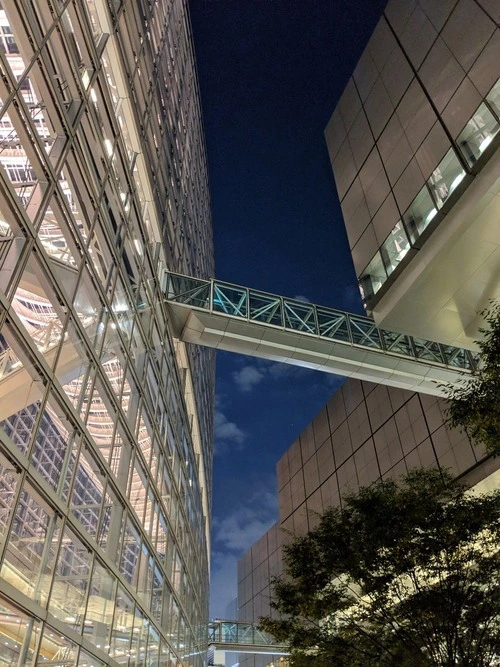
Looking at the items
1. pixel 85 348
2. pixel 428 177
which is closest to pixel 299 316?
pixel 428 177

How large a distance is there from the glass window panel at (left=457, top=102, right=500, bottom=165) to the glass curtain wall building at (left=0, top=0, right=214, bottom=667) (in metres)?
10.1

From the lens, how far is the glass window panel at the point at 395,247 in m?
18.8

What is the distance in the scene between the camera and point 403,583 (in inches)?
614

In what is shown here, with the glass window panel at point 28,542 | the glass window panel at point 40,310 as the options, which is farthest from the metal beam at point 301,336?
the glass window panel at point 28,542

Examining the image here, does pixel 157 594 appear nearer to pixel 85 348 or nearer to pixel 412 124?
pixel 85 348

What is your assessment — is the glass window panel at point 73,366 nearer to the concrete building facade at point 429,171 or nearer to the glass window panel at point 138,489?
the glass window panel at point 138,489

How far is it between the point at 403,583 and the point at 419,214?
1149cm

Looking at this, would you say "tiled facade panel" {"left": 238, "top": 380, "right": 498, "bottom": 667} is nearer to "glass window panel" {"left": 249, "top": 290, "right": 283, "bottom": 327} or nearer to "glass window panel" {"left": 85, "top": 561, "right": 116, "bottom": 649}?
"glass window panel" {"left": 249, "top": 290, "right": 283, "bottom": 327}

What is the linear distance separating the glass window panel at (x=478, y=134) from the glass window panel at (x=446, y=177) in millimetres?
399

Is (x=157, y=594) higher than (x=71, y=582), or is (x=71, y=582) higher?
(x=157, y=594)

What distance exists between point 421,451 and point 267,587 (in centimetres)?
2534

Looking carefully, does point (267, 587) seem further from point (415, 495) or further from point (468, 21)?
point (468, 21)

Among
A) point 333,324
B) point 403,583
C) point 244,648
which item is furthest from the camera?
point 244,648

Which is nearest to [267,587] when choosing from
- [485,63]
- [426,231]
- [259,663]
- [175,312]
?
[259,663]
